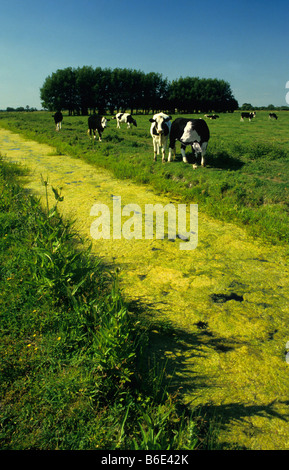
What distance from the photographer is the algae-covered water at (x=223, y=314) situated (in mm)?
1654

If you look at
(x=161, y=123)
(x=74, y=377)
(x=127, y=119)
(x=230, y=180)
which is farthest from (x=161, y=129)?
(x=127, y=119)

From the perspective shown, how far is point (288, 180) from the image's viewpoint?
623 centimetres

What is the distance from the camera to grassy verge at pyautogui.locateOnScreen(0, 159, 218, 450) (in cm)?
136

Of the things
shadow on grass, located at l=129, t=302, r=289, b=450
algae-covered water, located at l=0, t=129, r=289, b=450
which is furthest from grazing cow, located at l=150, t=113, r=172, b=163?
shadow on grass, located at l=129, t=302, r=289, b=450

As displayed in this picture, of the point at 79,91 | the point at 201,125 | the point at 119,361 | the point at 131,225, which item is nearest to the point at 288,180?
the point at 201,125

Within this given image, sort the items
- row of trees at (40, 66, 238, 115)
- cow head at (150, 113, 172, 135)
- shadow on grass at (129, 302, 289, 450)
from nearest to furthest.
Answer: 1. shadow on grass at (129, 302, 289, 450)
2. cow head at (150, 113, 172, 135)
3. row of trees at (40, 66, 238, 115)

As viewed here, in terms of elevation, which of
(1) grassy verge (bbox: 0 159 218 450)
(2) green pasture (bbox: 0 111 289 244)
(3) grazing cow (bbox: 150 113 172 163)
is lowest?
(1) grassy verge (bbox: 0 159 218 450)

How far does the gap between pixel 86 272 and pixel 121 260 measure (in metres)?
0.96

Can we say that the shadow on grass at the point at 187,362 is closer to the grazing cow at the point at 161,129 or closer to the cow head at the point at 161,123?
the grazing cow at the point at 161,129

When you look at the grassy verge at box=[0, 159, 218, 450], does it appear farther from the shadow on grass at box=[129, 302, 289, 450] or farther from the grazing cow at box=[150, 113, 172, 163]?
the grazing cow at box=[150, 113, 172, 163]

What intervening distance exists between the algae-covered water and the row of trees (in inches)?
2131

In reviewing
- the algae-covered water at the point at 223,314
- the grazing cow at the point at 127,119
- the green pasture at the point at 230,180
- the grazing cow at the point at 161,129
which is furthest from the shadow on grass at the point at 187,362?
the grazing cow at the point at 127,119

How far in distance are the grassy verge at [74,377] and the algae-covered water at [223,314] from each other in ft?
0.77

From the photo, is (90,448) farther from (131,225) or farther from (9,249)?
(131,225)
